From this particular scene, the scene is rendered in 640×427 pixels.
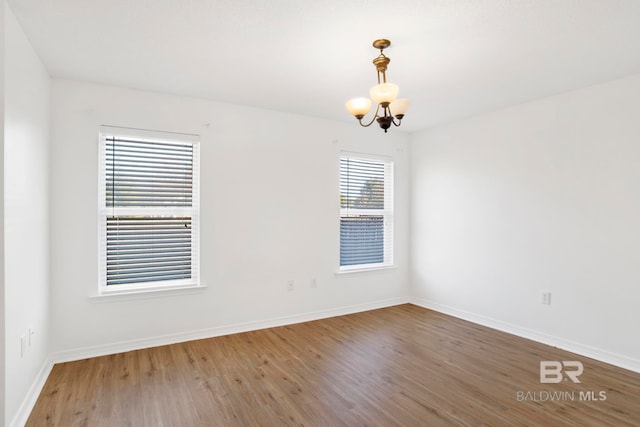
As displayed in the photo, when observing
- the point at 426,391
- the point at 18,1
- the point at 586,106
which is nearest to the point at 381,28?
the point at 18,1

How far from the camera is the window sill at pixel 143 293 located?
3188 mm

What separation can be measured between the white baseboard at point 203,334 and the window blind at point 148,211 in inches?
21.9

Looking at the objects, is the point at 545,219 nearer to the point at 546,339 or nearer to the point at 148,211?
the point at 546,339

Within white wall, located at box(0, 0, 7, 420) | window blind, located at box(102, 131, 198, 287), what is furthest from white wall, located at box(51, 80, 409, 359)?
white wall, located at box(0, 0, 7, 420)

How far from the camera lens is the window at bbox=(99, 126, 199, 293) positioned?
326 cm

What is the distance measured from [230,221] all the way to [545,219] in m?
3.30

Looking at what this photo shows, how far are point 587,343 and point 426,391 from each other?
1826 mm

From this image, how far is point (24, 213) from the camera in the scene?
230 centimetres

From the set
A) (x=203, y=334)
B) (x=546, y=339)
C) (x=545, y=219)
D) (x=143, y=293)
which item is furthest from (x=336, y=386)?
(x=545, y=219)

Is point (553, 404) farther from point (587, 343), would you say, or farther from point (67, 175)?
point (67, 175)

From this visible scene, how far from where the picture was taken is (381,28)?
224 centimetres

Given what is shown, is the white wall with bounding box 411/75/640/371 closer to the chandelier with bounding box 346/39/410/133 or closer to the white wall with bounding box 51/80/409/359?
the white wall with bounding box 51/80/409/359

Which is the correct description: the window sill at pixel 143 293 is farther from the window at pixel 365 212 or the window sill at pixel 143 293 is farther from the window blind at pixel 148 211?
the window at pixel 365 212

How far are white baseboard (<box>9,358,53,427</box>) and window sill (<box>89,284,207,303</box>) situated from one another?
60cm
